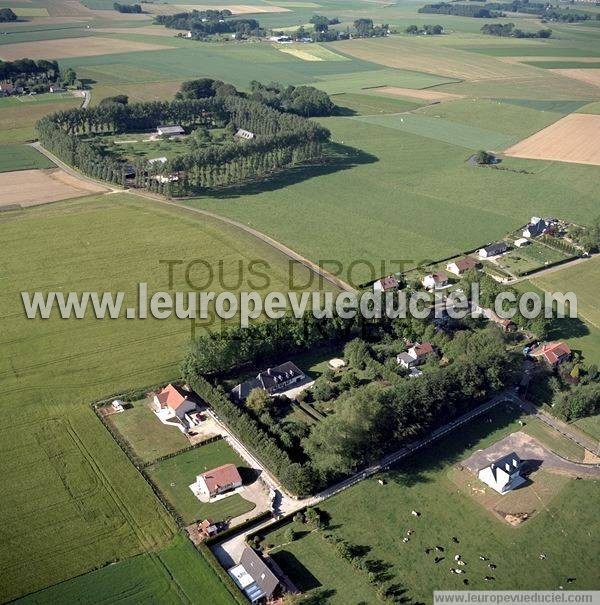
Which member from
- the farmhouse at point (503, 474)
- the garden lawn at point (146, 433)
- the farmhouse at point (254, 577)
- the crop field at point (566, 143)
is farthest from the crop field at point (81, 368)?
the crop field at point (566, 143)

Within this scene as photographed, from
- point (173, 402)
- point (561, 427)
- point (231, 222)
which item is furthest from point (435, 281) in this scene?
point (173, 402)

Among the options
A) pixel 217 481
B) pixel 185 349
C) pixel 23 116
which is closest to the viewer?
pixel 217 481

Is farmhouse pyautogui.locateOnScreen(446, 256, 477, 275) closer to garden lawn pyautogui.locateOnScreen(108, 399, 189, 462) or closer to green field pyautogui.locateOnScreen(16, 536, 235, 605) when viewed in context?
garden lawn pyautogui.locateOnScreen(108, 399, 189, 462)

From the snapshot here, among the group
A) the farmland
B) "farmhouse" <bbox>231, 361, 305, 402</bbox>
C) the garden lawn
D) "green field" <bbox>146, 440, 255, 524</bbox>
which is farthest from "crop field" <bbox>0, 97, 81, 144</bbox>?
"green field" <bbox>146, 440, 255, 524</bbox>

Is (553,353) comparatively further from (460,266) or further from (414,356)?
(460,266)

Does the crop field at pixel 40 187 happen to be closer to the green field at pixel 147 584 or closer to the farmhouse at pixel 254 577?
the green field at pixel 147 584

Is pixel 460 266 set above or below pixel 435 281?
above

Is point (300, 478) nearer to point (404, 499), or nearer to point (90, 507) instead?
point (404, 499)
